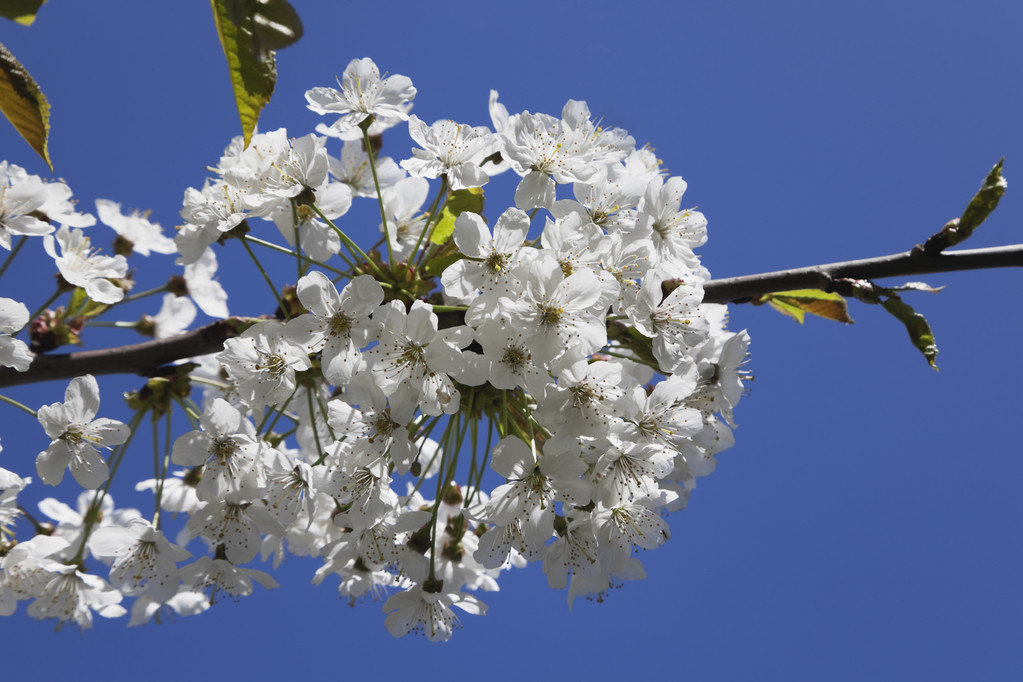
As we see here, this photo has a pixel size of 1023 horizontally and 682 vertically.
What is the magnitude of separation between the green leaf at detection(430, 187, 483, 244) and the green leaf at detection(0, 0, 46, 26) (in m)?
0.98

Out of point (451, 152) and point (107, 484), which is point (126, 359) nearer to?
point (107, 484)

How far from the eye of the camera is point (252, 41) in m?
0.89

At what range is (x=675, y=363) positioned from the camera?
1.85 m

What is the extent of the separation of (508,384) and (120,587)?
4.49ft

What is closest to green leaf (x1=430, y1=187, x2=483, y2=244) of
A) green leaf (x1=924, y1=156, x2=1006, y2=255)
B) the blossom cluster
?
the blossom cluster

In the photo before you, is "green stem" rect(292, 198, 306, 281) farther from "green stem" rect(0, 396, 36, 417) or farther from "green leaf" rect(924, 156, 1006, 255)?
"green leaf" rect(924, 156, 1006, 255)

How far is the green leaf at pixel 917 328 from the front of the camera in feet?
5.80

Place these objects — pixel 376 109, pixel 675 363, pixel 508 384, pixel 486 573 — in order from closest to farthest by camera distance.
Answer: pixel 508 384 < pixel 675 363 < pixel 376 109 < pixel 486 573

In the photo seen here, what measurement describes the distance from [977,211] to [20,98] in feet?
6.59

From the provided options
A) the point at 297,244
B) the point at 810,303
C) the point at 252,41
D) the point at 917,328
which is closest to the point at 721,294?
the point at 810,303

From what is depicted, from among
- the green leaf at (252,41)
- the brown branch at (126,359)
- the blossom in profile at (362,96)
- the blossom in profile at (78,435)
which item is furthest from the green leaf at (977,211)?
the blossom in profile at (78,435)

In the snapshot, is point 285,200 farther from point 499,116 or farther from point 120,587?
point 120,587

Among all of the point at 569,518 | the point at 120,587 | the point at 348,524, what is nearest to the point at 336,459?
the point at 348,524

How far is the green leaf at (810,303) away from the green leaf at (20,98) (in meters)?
1.75
